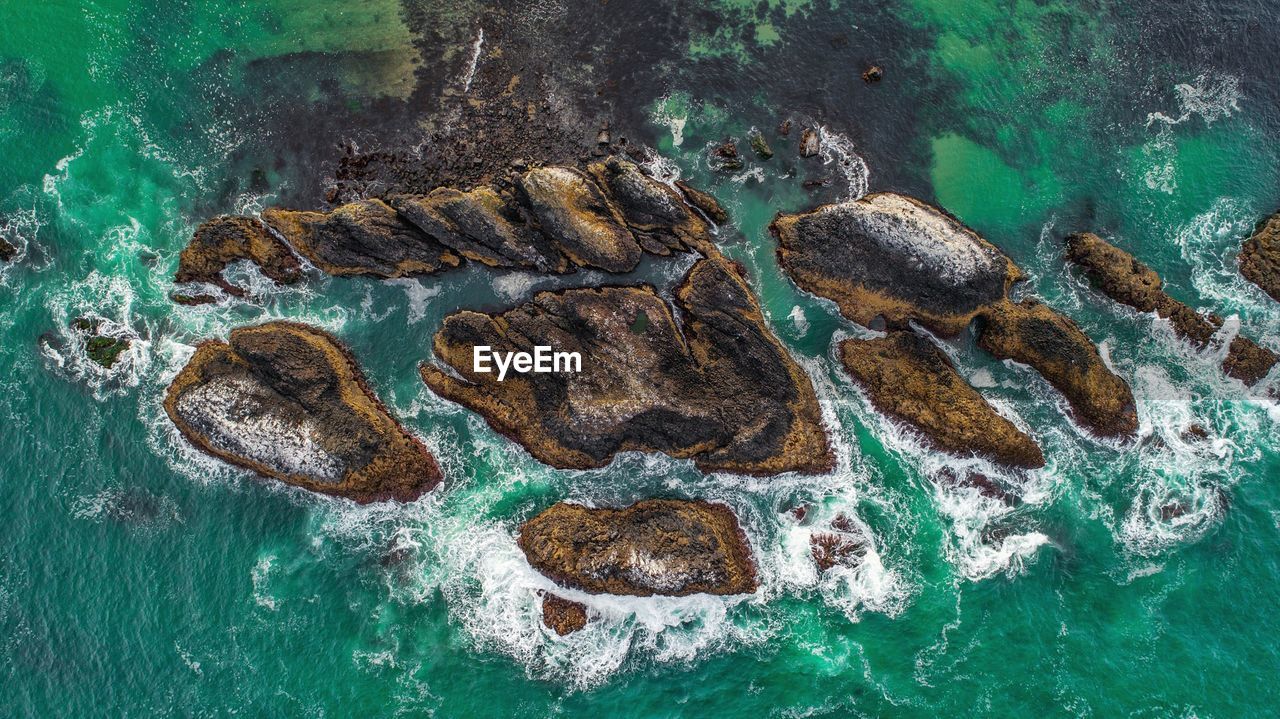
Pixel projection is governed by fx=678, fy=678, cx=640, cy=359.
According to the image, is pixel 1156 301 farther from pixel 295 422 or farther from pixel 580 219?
pixel 295 422

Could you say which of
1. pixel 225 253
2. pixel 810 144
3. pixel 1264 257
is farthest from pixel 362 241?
pixel 1264 257

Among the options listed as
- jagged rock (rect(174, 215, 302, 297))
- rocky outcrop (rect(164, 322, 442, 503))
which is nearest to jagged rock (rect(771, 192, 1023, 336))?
rocky outcrop (rect(164, 322, 442, 503))

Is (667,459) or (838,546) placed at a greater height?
(667,459)

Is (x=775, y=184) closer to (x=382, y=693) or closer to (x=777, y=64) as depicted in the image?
(x=777, y=64)

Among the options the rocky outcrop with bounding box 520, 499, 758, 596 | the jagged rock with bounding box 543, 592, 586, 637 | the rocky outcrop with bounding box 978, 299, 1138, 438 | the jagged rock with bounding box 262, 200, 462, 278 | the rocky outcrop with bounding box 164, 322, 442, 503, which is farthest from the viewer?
the jagged rock with bounding box 262, 200, 462, 278

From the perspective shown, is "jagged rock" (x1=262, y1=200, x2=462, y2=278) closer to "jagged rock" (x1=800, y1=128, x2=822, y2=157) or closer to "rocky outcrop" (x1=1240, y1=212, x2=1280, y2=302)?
"jagged rock" (x1=800, y1=128, x2=822, y2=157)

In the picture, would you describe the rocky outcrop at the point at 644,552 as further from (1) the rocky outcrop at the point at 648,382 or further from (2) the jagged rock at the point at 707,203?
(2) the jagged rock at the point at 707,203

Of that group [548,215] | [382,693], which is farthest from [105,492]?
[548,215]
